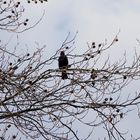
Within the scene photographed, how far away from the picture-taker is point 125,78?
7.74 meters

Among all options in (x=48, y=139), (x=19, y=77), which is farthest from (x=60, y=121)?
(x=19, y=77)

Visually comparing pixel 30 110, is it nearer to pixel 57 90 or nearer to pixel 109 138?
pixel 57 90

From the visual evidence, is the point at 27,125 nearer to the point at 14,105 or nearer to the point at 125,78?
the point at 14,105

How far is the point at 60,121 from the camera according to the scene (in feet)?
25.8

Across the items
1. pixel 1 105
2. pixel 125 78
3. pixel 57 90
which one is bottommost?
pixel 1 105

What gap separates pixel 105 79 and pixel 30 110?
43.2 inches

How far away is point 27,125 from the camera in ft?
26.1

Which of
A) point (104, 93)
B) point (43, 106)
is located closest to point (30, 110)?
point (43, 106)

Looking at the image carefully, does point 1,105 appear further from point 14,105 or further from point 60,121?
point 60,121

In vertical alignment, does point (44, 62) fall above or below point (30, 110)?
above

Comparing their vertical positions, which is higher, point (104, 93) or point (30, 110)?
point (104, 93)

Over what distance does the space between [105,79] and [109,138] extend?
0.78m

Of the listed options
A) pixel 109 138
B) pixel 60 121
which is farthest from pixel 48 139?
pixel 109 138

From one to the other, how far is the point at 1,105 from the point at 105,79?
54.7 inches
